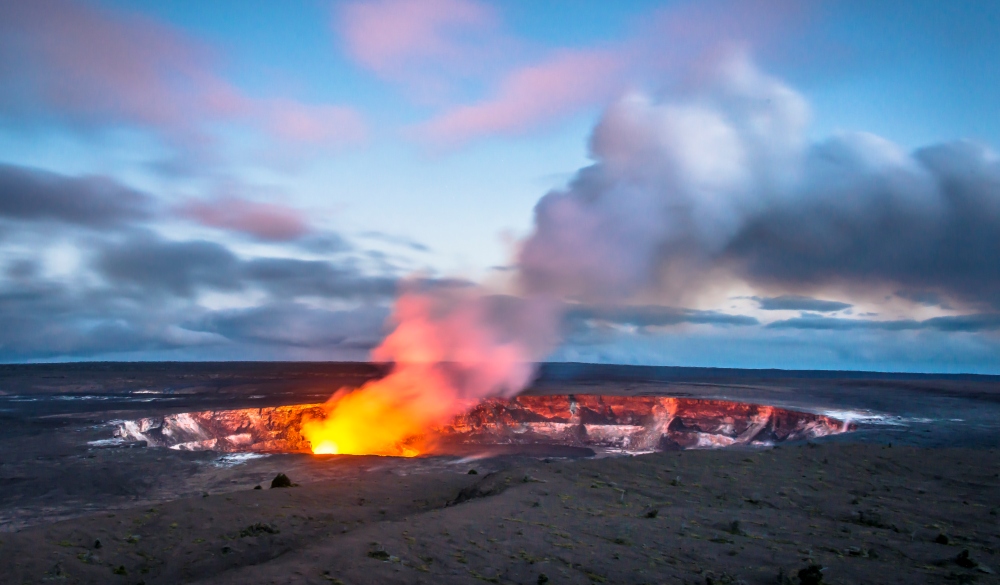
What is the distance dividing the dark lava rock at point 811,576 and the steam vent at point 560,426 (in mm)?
25188

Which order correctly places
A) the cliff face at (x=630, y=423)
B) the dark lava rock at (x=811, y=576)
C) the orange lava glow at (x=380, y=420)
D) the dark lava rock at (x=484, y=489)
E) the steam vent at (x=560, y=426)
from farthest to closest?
the cliff face at (x=630, y=423)
the orange lava glow at (x=380, y=420)
the steam vent at (x=560, y=426)
the dark lava rock at (x=484, y=489)
the dark lava rock at (x=811, y=576)

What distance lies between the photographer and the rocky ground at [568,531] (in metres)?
7.53

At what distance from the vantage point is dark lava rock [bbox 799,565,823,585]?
6961mm

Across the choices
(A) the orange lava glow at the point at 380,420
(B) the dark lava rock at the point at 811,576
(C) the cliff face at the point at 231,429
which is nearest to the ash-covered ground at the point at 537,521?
(B) the dark lava rock at the point at 811,576

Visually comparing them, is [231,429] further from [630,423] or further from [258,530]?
[258,530]

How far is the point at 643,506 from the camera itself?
11.8 m

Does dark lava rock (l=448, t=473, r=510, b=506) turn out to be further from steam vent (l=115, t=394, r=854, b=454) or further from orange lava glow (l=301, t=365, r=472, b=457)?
orange lava glow (l=301, t=365, r=472, b=457)

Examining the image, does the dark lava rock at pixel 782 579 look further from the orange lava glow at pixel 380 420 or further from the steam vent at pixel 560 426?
the orange lava glow at pixel 380 420

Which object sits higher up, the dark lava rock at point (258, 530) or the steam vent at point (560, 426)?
the dark lava rock at point (258, 530)

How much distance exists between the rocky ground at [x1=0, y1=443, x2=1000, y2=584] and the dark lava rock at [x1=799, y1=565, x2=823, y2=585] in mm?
29

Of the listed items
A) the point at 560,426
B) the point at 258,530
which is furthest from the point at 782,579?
the point at 560,426

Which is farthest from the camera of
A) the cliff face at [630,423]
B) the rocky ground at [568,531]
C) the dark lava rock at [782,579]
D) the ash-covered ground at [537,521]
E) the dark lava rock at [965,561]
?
the cliff face at [630,423]

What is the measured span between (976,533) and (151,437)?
33423mm

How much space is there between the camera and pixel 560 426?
126 ft
